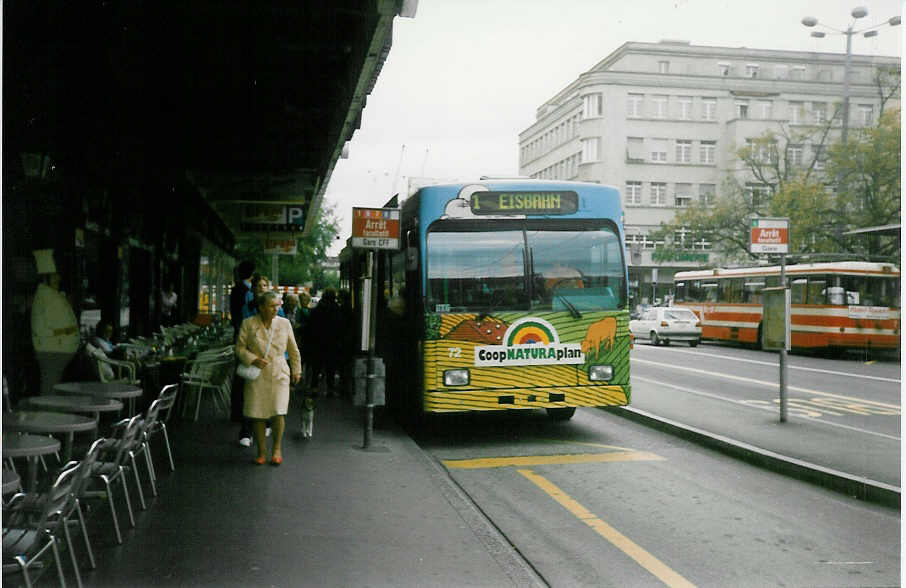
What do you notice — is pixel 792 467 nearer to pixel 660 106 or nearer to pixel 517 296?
pixel 517 296

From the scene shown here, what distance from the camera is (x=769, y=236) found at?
11484 mm

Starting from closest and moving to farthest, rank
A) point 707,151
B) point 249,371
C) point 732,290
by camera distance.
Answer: point 249,371 → point 707,151 → point 732,290

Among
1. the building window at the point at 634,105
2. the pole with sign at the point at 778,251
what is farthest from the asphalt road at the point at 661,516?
the building window at the point at 634,105

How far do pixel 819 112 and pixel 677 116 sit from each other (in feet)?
19.1

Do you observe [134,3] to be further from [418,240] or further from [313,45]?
[418,240]

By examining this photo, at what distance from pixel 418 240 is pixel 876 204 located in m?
14.6

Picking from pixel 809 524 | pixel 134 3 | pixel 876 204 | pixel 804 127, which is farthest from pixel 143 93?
pixel 804 127

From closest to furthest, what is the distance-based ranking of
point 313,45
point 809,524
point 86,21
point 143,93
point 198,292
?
1. point 809,524
2. point 86,21
3. point 313,45
4. point 143,93
5. point 198,292

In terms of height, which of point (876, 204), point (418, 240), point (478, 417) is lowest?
point (478, 417)

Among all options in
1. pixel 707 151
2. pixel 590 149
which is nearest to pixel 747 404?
pixel 590 149

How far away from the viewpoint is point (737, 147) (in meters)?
27.0

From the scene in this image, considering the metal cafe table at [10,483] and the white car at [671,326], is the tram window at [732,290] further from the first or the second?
the metal cafe table at [10,483]

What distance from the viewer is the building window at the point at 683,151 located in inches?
772

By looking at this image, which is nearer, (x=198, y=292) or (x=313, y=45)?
(x=313, y=45)
